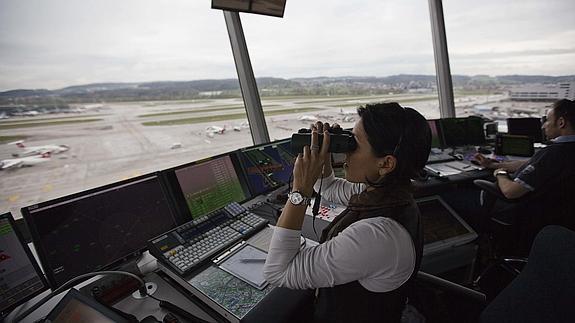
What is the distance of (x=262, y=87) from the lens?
2283 mm

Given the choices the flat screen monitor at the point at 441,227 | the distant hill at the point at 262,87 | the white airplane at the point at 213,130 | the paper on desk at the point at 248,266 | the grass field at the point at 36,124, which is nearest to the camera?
the paper on desk at the point at 248,266

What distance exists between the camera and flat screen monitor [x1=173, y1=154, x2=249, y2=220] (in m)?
1.26

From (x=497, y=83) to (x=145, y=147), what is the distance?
4.26 metres

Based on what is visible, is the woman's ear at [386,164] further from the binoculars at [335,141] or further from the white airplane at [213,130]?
the white airplane at [213,130]

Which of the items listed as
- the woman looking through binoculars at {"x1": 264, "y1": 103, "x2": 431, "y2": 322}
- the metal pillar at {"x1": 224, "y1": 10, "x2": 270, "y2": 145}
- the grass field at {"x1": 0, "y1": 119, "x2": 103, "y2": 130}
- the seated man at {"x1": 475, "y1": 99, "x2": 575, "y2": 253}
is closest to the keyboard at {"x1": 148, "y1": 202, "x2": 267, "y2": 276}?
the woman looking through binoculars at {"x1": 264, "y1": 103, "x2": 431, "y2": 322}

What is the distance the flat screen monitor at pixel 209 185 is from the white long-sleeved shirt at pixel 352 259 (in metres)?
0.63

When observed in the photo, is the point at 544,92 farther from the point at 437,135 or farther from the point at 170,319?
the point at 170,319

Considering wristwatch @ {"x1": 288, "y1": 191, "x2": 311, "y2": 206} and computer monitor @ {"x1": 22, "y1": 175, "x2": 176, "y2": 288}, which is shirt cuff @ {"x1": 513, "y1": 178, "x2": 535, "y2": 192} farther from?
computer monitor @ {"x1": 22, "y1": 175, "x2": 176, "y2": 288}

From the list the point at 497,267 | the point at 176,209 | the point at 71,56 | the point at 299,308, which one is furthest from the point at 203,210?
the point at 497,267

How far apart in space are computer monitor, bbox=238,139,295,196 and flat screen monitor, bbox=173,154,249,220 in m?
0.07

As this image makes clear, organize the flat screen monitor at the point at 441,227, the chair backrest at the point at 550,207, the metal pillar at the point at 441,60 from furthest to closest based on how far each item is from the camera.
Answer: the metal pillar at the point at 441,60 → the flat screen monitor at the point at 441,227 → the chair backrest at the point at 550,207

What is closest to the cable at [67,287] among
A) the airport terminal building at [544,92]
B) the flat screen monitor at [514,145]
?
the flat screen monitor at [514,145]

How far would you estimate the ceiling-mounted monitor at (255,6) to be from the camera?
1611 millimetres

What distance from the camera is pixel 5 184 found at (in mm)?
1432
